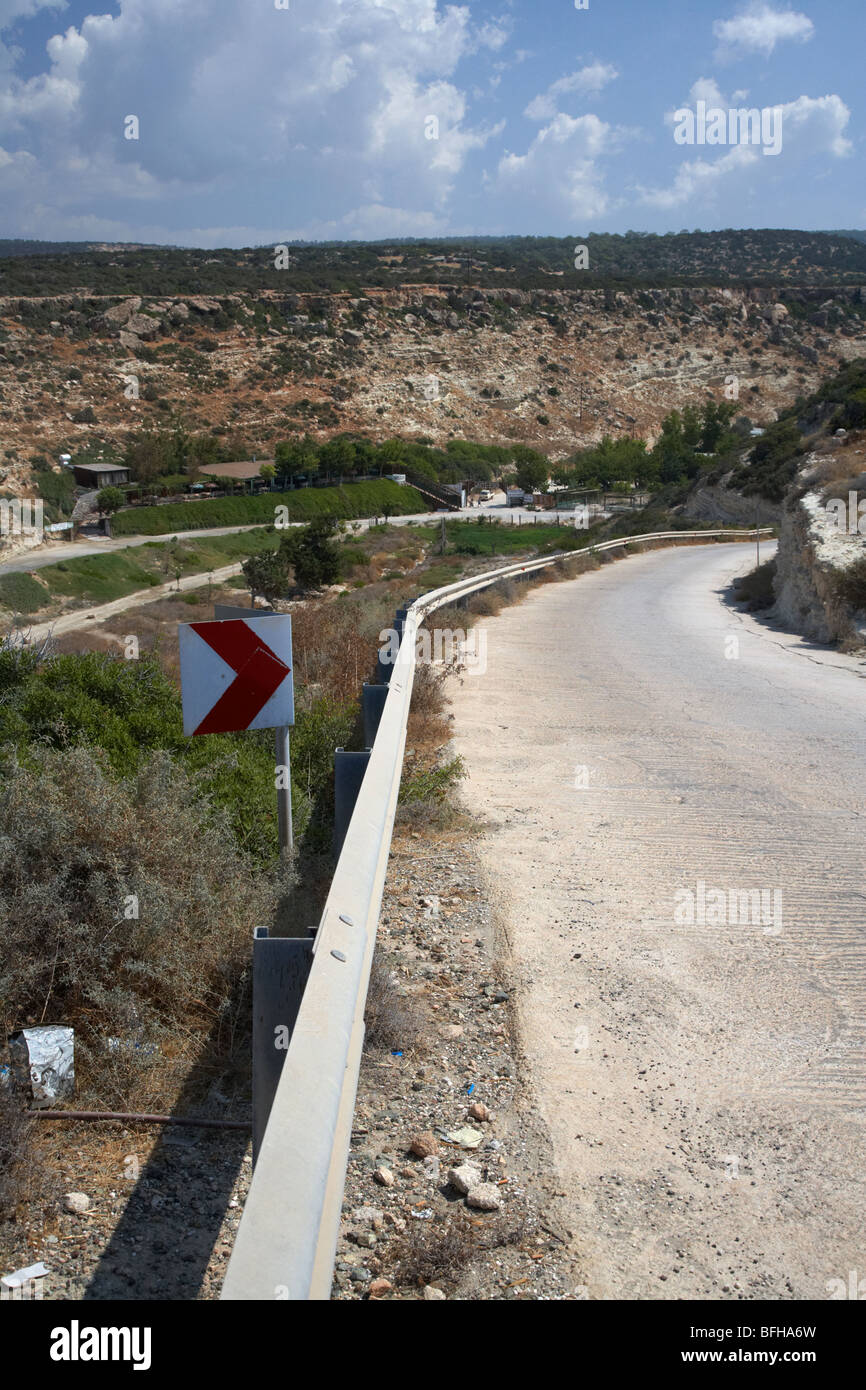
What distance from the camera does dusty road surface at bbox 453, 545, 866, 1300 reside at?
3021mm

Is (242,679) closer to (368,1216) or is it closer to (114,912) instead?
(114,912)

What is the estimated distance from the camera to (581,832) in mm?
6461

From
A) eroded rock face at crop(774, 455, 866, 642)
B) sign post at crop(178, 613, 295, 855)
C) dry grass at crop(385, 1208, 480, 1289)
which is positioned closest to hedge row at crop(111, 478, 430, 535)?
eroded rock face at crop(774, 455, 866, 642)

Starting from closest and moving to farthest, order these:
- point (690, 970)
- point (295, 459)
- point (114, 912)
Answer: point (114, 912), point (690, 970), point (295, 459)

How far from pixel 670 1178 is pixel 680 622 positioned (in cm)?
1551

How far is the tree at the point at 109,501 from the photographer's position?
62031 mm

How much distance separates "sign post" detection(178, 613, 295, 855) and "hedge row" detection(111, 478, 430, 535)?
5692 cm

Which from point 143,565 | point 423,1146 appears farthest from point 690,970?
point 143,565

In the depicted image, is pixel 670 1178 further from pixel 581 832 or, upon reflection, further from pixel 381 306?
pixel 381 306

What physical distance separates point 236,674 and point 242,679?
38 mm

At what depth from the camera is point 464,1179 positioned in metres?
3.25
